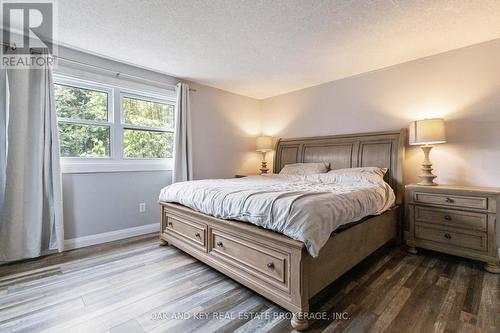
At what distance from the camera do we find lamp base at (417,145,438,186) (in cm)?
259

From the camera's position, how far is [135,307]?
5.30 feet

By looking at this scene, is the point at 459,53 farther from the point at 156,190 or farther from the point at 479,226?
the point at 156,190

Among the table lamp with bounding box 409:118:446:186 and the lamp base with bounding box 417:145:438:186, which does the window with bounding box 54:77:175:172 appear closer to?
the table lamp with bounding box 409:118:446:186

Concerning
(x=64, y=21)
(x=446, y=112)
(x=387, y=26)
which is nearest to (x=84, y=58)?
(x=64, y=21)

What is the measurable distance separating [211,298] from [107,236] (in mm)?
1952

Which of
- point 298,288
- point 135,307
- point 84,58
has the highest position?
point 84,58

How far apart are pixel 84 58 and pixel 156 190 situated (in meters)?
1.87

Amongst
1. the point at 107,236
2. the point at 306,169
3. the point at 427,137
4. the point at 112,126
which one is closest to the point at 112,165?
the point at 112,126

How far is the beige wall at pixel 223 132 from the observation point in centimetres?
384

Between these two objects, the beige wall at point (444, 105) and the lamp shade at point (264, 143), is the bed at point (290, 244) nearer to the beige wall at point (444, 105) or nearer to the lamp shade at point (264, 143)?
the beige wall at point (444, 105)

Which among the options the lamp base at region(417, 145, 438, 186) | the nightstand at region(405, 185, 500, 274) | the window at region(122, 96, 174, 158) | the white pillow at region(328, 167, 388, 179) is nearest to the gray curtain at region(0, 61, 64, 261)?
the window at region(122, 96, 174, 158)

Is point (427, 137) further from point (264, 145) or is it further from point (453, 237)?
point (264, 145)

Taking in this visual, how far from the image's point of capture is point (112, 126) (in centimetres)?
304

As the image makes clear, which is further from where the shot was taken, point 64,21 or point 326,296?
point 64,21
